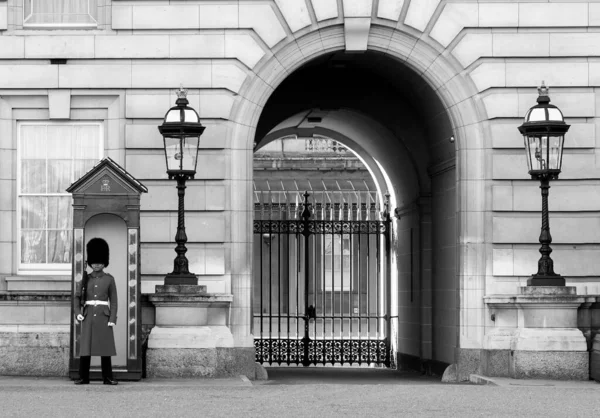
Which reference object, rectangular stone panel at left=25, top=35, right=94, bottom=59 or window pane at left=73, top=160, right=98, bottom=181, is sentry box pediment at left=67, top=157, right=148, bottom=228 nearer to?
window pane at left=73, top=160, right=98, bottom=181

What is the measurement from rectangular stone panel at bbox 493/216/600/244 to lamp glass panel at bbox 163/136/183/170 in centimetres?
412

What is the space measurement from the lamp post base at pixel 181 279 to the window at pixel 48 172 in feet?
6.39

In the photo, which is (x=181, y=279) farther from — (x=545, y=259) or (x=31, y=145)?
(x=545, y=259)

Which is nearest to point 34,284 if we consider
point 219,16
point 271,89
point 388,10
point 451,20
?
point 271,89

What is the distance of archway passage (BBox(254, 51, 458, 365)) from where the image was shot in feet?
68.4

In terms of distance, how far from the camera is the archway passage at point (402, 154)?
20.8 m

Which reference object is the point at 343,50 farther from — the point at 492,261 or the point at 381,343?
the point at 381,343

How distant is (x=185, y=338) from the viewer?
17375 mm

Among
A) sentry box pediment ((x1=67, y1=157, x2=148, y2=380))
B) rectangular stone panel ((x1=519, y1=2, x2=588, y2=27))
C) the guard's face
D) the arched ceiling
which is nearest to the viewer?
the guard's face

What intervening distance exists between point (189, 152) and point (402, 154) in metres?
7.12

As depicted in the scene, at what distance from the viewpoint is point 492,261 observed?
743 inches

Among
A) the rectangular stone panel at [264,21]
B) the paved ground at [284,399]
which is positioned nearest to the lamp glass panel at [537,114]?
the paved ground at [284,399]

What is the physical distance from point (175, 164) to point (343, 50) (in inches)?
120

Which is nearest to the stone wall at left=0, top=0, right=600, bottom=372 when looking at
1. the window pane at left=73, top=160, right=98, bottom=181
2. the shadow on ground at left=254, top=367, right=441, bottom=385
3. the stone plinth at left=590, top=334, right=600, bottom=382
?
the window pane at left=73, top=160, right=98, bottom=181
